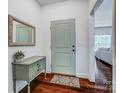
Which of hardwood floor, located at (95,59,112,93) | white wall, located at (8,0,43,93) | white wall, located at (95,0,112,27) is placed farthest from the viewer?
white wall, located at (95,0,112,27)

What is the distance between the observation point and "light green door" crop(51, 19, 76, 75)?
10.3 feet

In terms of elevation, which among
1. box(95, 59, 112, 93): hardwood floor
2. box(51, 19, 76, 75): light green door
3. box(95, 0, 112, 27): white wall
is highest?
box(95, 0, 112, 27): white wall

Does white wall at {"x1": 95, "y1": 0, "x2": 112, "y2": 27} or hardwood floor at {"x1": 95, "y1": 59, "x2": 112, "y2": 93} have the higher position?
white wall at {"x1": 95, "y1": 0, "x2": 112, "y2": 27}

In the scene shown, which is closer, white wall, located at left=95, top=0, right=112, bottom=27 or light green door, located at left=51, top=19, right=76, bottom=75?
light green door, located at left=51, top=19, right=76, bottom=75

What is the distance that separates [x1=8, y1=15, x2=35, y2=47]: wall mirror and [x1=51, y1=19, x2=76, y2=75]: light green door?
870mm

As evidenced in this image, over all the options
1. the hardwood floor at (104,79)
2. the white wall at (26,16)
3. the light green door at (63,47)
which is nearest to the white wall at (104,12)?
the light green door at (63,47)

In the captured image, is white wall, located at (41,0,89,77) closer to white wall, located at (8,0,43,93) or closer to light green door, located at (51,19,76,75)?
light green door, located at (51,19,76,75)

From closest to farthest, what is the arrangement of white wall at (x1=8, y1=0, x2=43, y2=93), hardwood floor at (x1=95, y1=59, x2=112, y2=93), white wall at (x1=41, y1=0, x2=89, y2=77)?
white wall at (x1=8, y1=0, x2=43, y2=93) < hardwood floor at (x1=95, y1=59, x2=112, y2=93) < white wall at (x1=41, y1=0, x2=89, y2=77)

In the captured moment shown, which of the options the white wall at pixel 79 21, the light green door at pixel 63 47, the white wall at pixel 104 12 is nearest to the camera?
the white wall at pixel 79 21

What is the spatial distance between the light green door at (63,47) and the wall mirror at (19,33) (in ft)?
2.86

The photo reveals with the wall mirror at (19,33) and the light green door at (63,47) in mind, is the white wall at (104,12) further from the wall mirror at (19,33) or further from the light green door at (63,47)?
the wall mirror at (19,33)

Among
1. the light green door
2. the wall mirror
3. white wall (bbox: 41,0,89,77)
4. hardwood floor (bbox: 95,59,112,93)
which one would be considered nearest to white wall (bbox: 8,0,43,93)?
the wall mirror

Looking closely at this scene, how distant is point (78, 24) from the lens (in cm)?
306

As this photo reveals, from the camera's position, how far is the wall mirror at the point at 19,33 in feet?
6.07
